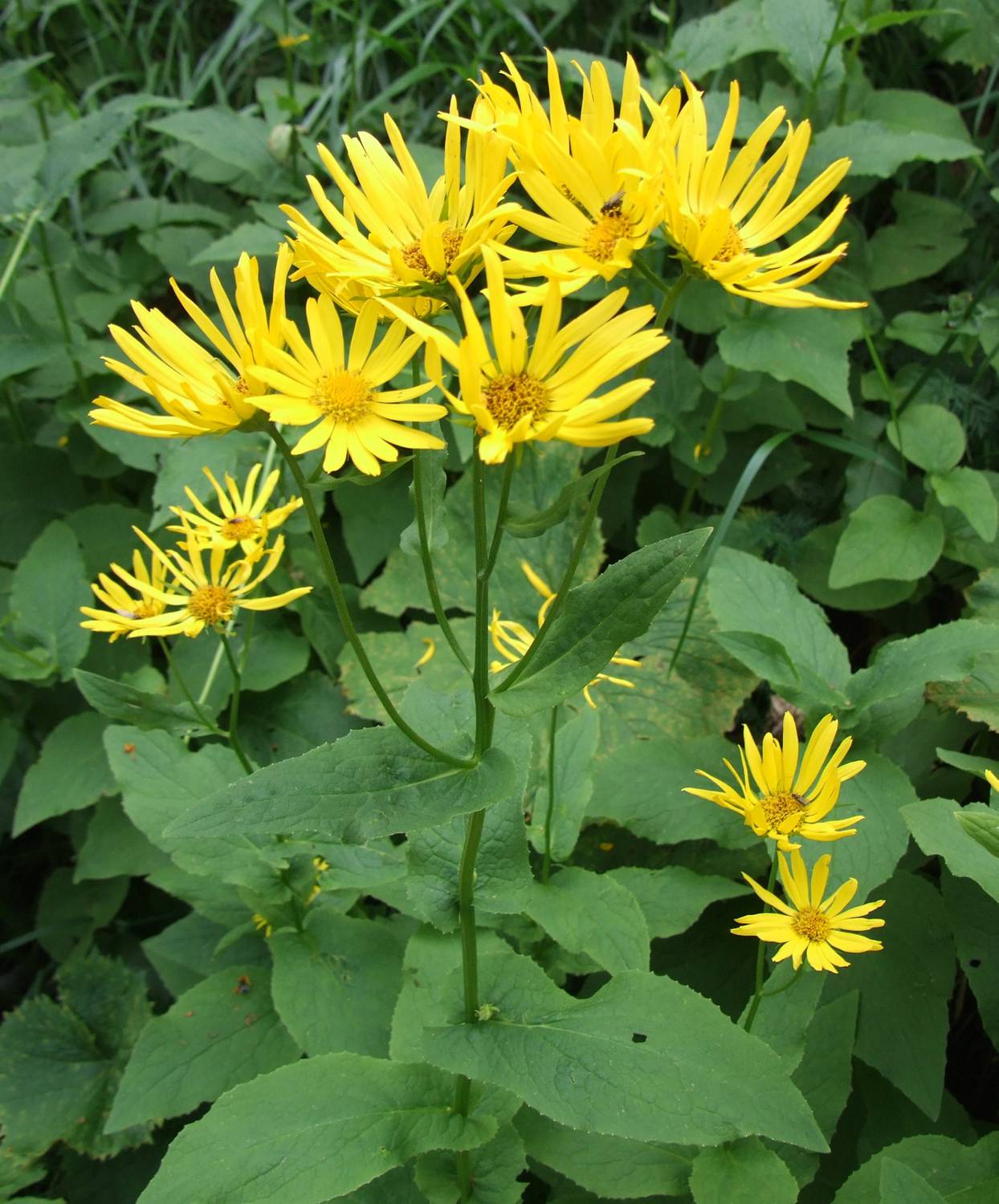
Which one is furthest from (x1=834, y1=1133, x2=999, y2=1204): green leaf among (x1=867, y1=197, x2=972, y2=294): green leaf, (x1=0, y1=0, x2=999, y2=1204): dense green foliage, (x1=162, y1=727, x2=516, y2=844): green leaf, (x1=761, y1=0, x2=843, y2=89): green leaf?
(x1=761, y1=0, x2=843, y2=89): green leaf

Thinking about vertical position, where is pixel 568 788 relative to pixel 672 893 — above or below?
above

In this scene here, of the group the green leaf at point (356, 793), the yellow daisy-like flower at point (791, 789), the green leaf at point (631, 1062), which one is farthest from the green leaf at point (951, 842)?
the green leaf at point (356, 793)

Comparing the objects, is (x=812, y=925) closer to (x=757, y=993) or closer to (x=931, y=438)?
(x=757, y=993)

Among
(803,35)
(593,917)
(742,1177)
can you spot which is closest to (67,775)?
(593,917)

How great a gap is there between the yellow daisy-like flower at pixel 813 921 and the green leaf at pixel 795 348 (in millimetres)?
1261

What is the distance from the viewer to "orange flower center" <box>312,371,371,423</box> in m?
1.12

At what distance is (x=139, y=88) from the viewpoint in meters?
3.94

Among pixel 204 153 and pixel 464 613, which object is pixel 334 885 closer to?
pixel 464 613

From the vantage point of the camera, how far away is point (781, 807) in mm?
1518

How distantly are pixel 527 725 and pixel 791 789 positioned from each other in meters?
0.42

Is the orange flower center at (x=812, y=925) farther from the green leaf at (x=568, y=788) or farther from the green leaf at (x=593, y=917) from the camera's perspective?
the green leaf at (x=568, y=788)

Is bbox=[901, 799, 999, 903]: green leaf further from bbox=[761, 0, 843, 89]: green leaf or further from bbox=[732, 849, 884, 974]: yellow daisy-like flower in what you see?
bbox=[761, 0, 843, 89]: green leaf

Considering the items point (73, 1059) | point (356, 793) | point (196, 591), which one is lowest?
point (73, 1059)

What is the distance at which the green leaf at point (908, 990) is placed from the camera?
176 centimetres
